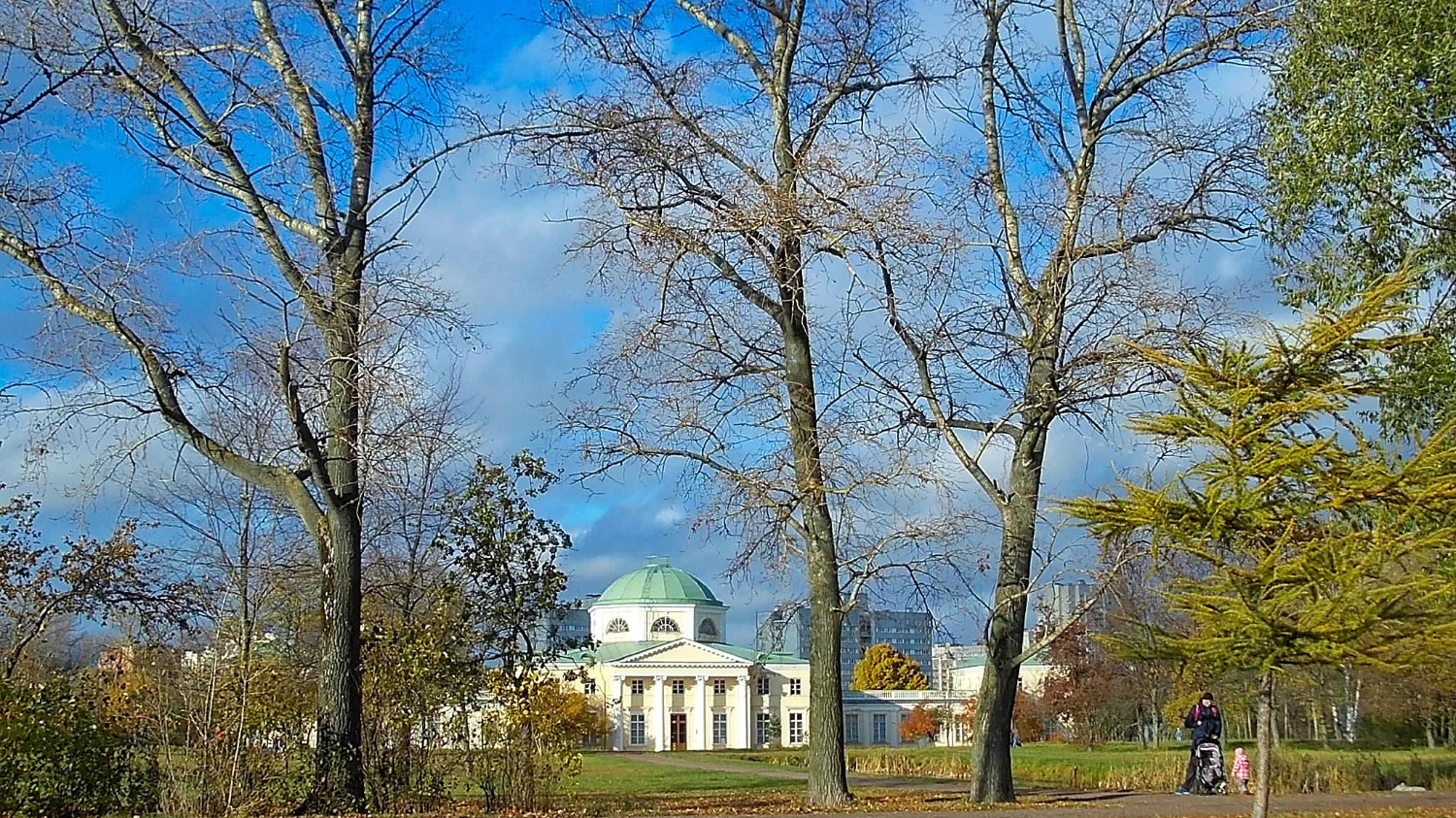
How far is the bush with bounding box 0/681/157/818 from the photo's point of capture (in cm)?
1439

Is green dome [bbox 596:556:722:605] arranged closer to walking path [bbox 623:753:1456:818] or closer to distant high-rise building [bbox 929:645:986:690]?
distant high-rise building [bbox 929:645:986:690]

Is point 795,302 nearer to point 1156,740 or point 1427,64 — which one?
point 1427,64

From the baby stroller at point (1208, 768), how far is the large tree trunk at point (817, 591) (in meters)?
6.41

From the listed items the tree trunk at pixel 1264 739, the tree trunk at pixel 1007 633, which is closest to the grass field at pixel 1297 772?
the tree trunk at pixel 1007 633

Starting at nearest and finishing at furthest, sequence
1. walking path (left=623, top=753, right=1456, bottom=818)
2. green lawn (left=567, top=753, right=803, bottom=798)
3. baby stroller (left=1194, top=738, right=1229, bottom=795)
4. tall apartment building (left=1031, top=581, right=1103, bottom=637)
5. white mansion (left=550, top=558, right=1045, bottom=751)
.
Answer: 1. walking path (left=623, top=753, right=1456, bottom=818)
2. tall apartment building (left=1031, top=581, right=1103, bottom=637)
3. baby stroller (left=1194, top=738, right=1229, bottom=795)
4. green lawn (left=567, top=753, right=803, bottom=798)
5. white mansion (left=550, top=558, right=1045, bottom=751)

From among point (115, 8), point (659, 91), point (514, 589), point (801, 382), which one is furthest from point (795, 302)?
point (115, 8)

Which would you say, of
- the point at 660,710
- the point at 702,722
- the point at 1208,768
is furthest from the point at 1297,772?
the point at 702,722

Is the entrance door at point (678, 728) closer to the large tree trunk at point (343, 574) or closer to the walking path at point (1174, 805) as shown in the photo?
the walking path at point (1174, 805)

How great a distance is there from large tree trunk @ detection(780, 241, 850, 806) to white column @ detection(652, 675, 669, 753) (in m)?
63.2

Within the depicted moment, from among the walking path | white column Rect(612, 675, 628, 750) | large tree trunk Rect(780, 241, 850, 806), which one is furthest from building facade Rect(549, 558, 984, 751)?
large tree trunk Rect(780, 241, 850, 806)

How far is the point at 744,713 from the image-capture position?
81.2 m

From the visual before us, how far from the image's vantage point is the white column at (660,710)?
78.7 metres

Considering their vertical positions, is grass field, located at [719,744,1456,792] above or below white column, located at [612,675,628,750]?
above

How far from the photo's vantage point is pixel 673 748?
255 feet
